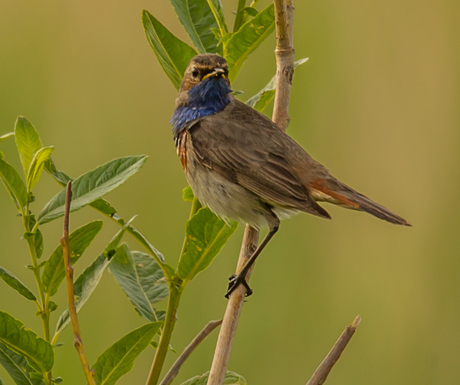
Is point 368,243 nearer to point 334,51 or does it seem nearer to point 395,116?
point 395,116

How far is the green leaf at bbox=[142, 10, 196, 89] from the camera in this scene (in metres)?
2.30

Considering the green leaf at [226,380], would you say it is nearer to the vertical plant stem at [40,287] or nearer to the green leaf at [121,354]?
the green leaf at [121,354]

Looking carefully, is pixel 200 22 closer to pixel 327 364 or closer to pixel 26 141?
pixel 26 141

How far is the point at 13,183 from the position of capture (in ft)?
6.11

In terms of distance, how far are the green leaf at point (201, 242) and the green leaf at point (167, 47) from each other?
51 centimetres

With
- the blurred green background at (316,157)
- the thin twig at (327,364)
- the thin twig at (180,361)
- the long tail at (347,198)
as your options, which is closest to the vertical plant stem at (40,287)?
the thin twig at (180,361)

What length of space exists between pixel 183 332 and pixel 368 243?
151 cm

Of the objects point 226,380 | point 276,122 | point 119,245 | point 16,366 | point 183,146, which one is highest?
point 276,122

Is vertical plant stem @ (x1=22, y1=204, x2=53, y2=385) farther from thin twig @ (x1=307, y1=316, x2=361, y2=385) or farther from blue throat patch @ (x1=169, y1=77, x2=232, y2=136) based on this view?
blue throat patch @ (x1=169, y1=77, x2=232, y2=136)

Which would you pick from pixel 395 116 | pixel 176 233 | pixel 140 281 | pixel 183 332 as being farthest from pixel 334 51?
pixel 140 281

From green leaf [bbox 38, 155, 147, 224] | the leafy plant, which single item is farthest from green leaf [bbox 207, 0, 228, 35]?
green leaf [bbox 38, 155, 147, 224]

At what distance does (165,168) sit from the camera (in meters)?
4.27

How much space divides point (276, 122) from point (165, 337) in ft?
4.47

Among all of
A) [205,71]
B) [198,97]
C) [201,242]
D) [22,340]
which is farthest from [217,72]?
[22,340]
